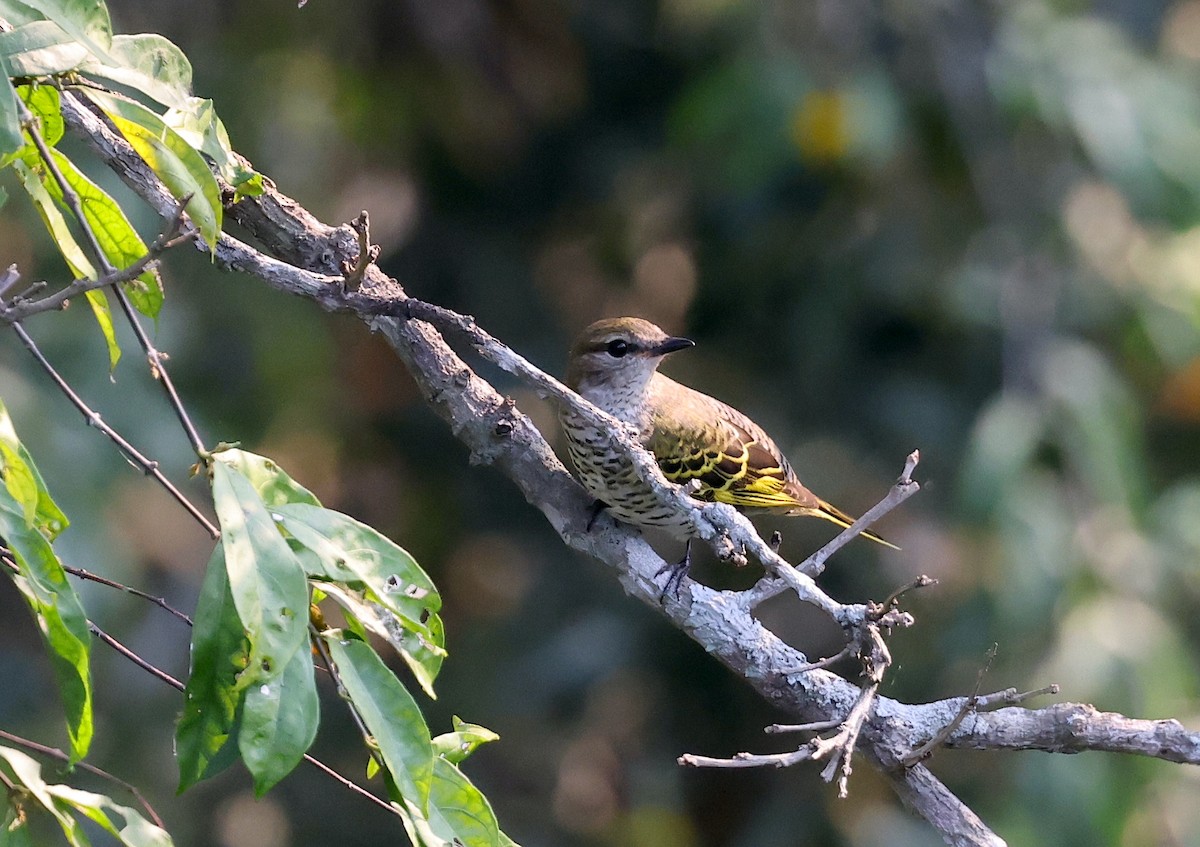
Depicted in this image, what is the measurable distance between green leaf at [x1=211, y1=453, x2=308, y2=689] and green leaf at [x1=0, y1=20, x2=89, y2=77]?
489 mm

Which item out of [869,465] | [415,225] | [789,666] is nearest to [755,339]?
[869,465]

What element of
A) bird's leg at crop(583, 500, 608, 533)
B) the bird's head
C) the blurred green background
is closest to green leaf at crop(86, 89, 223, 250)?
bird's leg at crop(583, 500, 608, 533)

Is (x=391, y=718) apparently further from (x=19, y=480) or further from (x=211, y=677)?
(x=19, y=480)

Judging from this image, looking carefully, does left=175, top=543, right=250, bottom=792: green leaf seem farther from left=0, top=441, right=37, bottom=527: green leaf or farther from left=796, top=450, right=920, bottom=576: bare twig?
left=796, top=450, right=920, bottom=576: bare twig

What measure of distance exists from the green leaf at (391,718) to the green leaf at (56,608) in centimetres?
27

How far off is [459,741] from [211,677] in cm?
41

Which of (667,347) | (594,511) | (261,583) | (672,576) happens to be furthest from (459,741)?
(667,347)

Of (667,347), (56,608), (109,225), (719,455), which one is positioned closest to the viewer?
(56,608)

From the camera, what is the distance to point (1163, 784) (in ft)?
13.4

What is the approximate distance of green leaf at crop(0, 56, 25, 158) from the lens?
4.43ft

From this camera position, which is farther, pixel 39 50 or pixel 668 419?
pixel 668 419

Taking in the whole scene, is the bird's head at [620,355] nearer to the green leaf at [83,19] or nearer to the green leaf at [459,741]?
the green leaf at [459,741]

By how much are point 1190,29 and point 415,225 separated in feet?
12.1

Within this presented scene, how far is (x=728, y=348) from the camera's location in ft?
18.5
